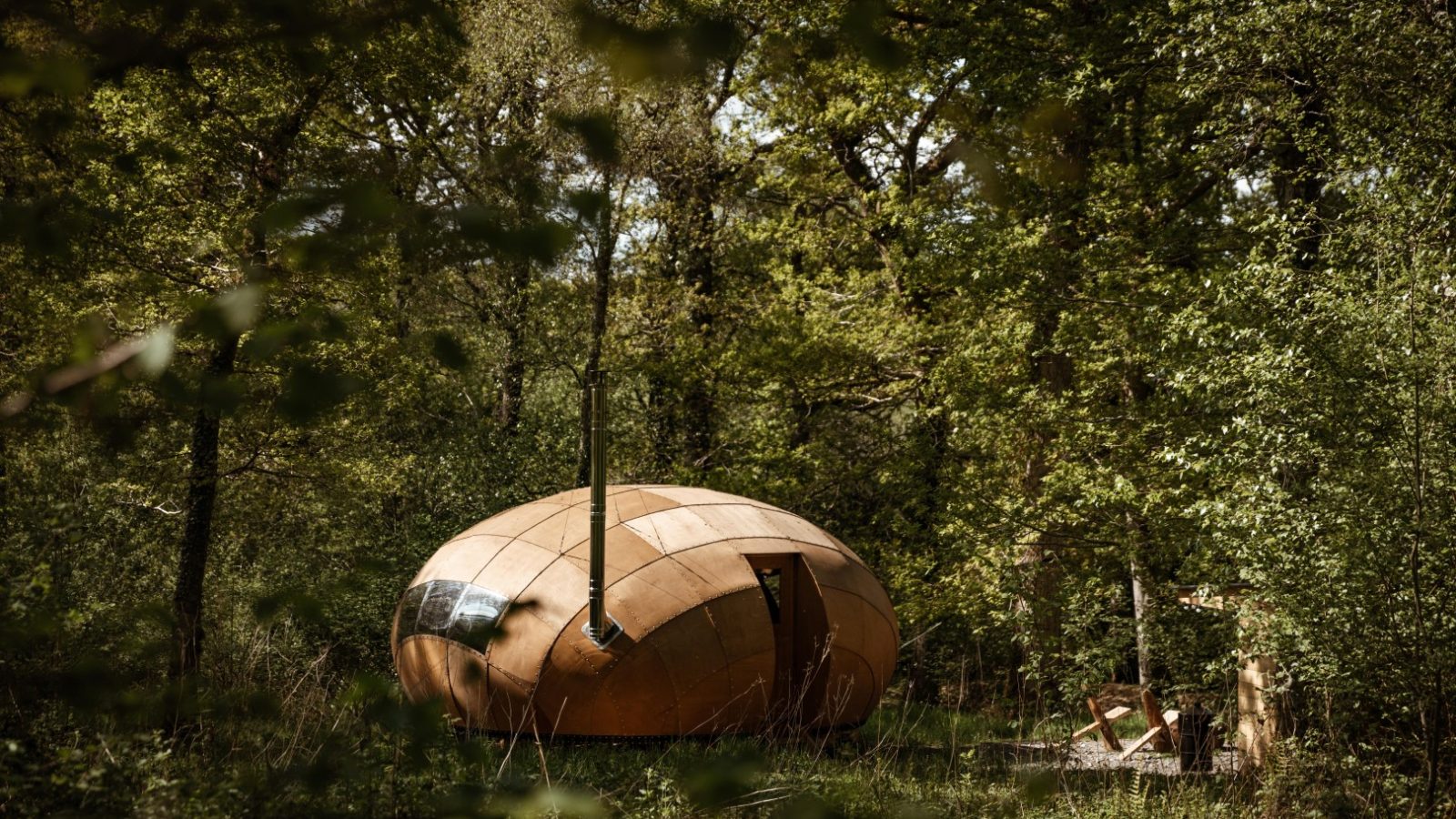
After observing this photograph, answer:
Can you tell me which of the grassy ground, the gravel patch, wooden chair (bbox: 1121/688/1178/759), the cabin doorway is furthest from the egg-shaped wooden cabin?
wooden chair (bbox: 1121/688/1178/759)

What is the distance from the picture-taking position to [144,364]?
143 cm

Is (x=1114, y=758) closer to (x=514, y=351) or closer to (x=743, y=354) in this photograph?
(x=743, y=354)

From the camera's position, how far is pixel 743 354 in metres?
17.0

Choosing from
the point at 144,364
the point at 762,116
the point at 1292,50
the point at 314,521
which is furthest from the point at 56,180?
the point at 762,116

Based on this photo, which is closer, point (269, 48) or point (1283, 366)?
point (269, 48)

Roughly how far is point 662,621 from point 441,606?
2135 mm

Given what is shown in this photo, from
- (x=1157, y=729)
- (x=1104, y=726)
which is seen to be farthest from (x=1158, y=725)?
(x=1104, y=726)

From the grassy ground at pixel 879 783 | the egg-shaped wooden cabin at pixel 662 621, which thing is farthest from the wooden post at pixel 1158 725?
the egg-shaped wooden cabin at pixel 662 621

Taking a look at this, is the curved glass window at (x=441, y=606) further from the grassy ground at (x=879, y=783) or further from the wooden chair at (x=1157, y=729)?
the wooden chair at (x=1157, y=729)

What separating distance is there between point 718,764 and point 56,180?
783cm

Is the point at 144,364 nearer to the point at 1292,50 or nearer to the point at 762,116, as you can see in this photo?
the point at 1292,50

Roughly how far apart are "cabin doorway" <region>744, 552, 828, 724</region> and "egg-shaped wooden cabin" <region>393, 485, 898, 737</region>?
0.6 inches

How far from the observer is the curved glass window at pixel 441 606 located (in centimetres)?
944

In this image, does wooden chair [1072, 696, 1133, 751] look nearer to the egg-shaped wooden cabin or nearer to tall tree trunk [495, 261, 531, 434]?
the egg-shaped wooden cabin
